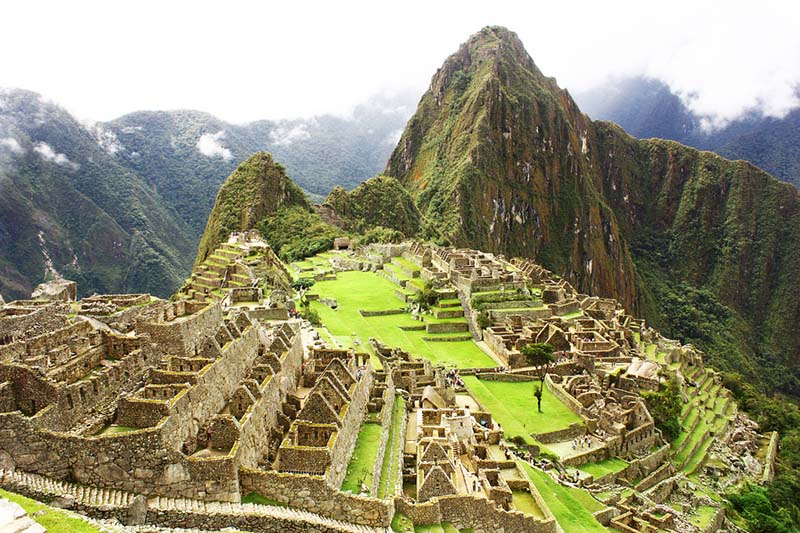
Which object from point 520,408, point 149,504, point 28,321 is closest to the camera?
point 149,504

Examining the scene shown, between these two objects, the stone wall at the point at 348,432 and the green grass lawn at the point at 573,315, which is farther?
the green grass lawn at the point at 573,315

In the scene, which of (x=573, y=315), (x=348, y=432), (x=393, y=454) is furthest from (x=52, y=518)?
(x=573, y=315)

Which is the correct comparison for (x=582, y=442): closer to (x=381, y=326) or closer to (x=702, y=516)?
(x=702, y=516)

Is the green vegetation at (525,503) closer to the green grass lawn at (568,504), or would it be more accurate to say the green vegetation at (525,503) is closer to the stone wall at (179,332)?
the green grass lawn at (568,504)

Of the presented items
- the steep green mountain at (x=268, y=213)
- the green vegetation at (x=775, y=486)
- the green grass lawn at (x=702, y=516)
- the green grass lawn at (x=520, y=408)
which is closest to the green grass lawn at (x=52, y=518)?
the green grass lawn at (x=520, y=408)

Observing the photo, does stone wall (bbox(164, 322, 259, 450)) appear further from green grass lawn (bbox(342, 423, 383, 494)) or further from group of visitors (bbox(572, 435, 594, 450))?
group of visitors (bbox(572, 435, 594, 450))
